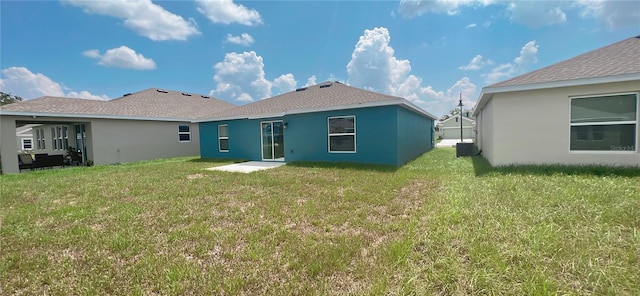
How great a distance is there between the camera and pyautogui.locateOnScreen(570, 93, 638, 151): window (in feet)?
21.7

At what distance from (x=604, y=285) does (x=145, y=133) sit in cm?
1863

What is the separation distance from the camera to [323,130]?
10820mm

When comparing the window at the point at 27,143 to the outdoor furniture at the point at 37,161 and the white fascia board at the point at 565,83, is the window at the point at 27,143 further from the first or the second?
the white fascia board at the point at 565,83

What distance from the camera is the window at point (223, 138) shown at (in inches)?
555

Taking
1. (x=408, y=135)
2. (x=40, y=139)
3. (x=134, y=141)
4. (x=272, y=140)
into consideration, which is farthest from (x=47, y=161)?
(x=408, y=135)

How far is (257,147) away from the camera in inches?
509

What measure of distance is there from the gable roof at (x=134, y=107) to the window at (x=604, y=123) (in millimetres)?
18909

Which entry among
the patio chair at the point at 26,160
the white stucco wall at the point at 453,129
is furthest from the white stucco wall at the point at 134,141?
the white stucco wall at the point at 453,129

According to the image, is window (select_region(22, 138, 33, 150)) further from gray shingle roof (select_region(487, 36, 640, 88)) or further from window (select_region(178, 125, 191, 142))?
gray shingle roof (select_region(487, 36, 640, 88))

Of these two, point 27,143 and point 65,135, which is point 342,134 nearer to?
point 65,135

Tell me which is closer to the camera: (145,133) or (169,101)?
(145,133)

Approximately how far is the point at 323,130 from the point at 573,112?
7952 mm

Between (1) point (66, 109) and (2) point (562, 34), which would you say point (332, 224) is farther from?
(1) point (66, 109)

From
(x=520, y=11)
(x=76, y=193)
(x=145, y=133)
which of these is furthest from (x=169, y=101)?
(x=520, y=11)
